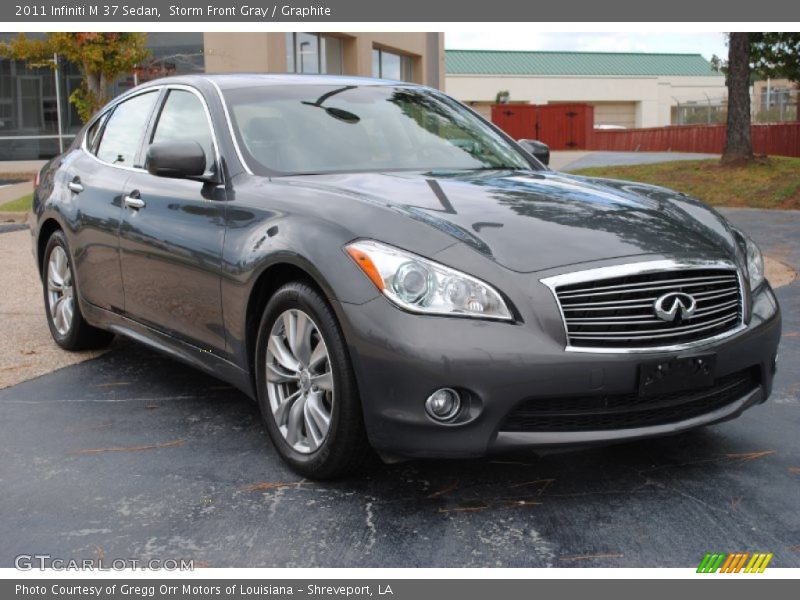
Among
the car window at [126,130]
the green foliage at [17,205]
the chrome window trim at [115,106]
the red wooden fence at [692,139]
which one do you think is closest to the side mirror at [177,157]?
the chrome window trim at [115,106]

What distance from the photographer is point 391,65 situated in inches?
1194

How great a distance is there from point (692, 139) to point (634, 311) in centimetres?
3513

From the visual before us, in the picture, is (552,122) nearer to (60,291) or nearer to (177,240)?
(60,291)

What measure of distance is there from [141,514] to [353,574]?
96 cm

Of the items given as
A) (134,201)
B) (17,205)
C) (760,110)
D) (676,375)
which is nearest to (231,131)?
(134,201)

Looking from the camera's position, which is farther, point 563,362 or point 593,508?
point 593,508

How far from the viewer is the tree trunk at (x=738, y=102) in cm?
2034

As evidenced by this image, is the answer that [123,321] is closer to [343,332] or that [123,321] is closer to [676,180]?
[343,332]

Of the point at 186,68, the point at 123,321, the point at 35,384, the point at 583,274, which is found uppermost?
the point at 186,68

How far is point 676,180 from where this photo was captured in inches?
786

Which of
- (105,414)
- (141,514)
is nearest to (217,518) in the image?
(141,514)

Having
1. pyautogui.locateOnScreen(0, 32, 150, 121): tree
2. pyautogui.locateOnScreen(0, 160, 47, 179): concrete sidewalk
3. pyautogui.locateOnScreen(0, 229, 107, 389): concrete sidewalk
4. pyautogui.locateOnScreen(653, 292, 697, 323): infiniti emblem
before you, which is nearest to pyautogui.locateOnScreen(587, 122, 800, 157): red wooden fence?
pyautogui.locateOnScreen(0, 32, 150, 121): tree
